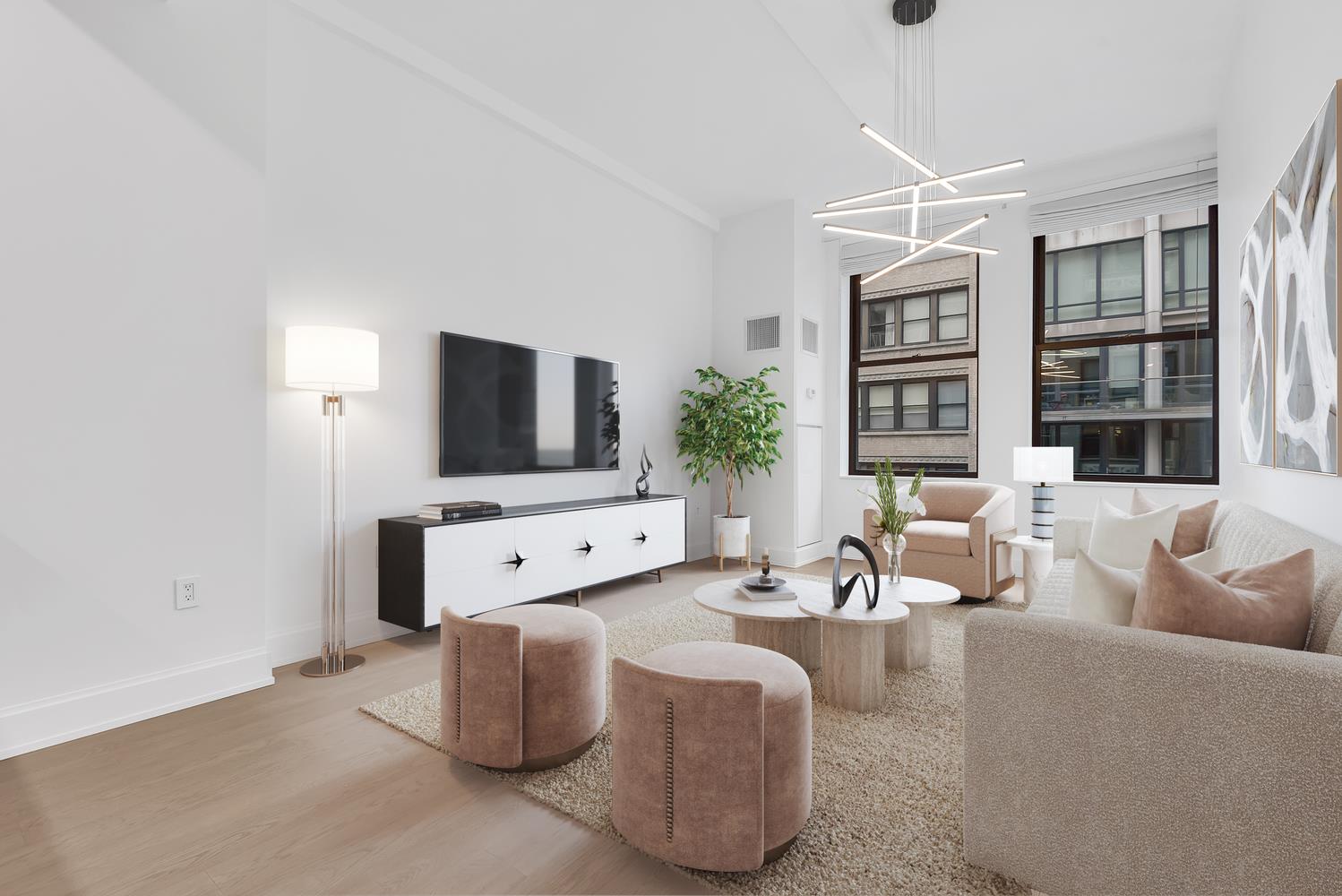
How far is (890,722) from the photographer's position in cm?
227

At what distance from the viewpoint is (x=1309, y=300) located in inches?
77.6

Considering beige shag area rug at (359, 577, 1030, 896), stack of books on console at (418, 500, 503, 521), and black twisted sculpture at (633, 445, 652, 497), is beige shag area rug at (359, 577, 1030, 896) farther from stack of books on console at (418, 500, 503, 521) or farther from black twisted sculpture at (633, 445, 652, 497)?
black twisted sculpture at (633, 445, 652, 497)

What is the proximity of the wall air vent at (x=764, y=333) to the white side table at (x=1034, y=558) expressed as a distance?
2.43 metres

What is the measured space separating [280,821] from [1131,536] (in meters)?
3.45

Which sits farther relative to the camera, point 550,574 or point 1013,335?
point 1013,335

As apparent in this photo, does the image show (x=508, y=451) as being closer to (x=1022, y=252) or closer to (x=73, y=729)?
(x=73, y=729)

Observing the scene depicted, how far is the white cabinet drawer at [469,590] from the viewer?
9.82 ft

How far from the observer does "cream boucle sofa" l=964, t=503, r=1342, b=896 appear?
1.06 m

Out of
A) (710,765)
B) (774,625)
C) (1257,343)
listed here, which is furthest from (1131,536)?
(710,765)

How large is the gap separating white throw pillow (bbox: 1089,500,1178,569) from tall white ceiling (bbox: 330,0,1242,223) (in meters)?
2.48

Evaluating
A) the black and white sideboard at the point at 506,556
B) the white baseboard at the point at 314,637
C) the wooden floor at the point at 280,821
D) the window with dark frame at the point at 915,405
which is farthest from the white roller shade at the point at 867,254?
the wooden floor at the point at 280,821

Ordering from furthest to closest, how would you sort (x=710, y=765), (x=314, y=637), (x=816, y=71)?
(x=816, y=71)
(x=314, y=637)
(x=710, y=765)

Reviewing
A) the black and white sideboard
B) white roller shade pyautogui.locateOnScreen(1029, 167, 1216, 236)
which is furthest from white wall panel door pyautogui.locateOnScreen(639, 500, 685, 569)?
white roller shade pyautogui.locateOnScreen(1029, 167, 1216, 236)

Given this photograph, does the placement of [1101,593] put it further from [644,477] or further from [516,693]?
[644,477]
